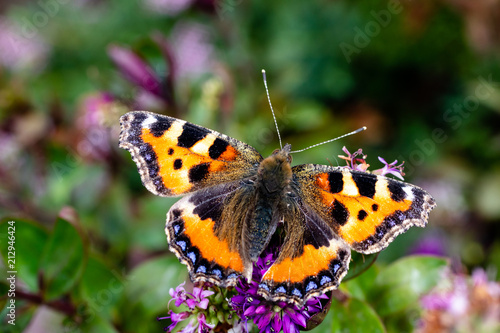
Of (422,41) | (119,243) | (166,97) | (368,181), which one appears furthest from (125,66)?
(422,41)

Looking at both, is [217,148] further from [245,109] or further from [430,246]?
[430,246]

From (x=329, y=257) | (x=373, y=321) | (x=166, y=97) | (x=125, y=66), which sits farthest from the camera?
(x=166, y=97)

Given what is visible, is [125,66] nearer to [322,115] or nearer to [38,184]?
[38,184]

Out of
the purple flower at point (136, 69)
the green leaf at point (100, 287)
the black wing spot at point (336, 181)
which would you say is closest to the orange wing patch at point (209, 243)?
the black wing spot at point (336, 181)

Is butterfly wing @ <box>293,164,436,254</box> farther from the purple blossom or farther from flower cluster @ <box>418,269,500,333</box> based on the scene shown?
the purple blossom

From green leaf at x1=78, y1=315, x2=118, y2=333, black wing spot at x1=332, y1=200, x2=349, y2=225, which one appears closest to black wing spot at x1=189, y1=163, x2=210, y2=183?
black wing spot at x1=332, y1=200, x2=349, y2=225

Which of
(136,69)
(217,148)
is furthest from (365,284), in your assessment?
(136,69)

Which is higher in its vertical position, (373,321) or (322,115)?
(373,321)
